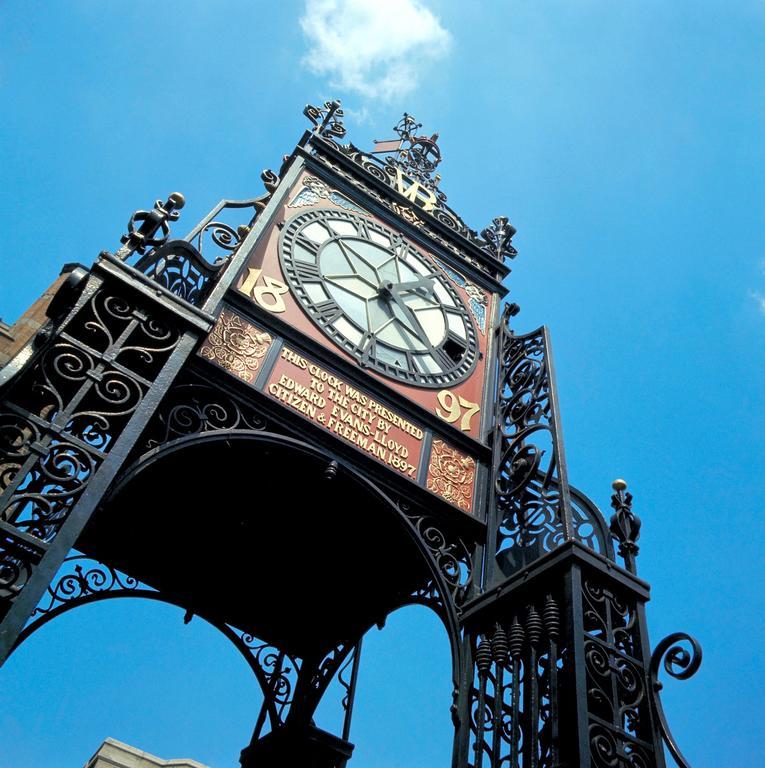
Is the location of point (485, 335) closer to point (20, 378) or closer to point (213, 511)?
point (213, 511)

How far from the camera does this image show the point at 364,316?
631 cm

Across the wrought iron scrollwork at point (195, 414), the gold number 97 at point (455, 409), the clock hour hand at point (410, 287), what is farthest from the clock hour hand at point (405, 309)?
the wrought iron scrollwork at point (195, 414)

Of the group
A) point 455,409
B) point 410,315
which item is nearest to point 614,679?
point 455,409

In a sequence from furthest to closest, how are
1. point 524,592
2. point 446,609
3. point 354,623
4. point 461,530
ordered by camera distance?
point 354,623
point 461,530
point 446,609
point 524,592

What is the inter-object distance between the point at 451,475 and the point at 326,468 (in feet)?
3.42

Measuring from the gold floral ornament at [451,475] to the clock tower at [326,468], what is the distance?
0.06 ft

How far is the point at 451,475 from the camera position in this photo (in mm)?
5562

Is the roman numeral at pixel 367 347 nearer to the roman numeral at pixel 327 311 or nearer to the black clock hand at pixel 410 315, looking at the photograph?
the roman numeral at pixel 327 311

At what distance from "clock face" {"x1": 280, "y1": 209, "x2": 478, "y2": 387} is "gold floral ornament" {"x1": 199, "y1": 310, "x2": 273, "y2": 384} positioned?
0.64 m

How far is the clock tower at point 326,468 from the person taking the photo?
3949 millimetres

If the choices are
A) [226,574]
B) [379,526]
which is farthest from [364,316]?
[226,574]

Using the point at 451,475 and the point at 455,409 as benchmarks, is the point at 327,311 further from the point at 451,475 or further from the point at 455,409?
the point at 451,475

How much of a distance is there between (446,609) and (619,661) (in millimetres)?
1077

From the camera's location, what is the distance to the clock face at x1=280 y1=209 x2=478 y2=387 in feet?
19.8
